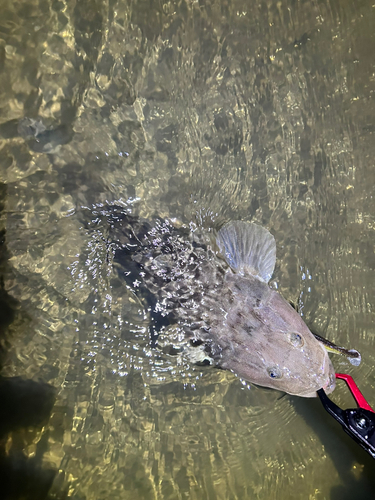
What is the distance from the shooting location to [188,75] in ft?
10.9

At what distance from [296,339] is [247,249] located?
0.91m

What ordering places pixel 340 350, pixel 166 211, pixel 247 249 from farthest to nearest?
1. pixel 166 211
2. pixel 247 249
3. pixel 340 350

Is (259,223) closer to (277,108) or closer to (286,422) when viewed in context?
(277,108)

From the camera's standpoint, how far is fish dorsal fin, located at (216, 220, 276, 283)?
3211mm

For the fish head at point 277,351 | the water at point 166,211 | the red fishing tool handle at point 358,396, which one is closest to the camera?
the fish head at point 277,351

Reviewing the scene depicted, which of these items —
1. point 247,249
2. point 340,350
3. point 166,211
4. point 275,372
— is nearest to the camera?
point 275,372

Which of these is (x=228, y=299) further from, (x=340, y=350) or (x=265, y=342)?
(x=340, y=350)

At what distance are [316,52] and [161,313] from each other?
307 centimetres

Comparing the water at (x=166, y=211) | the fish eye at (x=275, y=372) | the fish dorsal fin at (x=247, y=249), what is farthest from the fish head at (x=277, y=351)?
the water at (x=166, y=211)

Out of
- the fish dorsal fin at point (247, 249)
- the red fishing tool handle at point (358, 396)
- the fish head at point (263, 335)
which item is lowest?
the red fishing tool handle at point (358, 396)

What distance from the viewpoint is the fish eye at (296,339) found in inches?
109

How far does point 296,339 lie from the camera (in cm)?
278

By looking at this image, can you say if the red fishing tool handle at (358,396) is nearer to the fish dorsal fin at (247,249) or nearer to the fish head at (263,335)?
the fish head at (263,335)

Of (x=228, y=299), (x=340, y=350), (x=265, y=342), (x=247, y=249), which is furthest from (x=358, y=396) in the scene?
(x=247, y=249)
